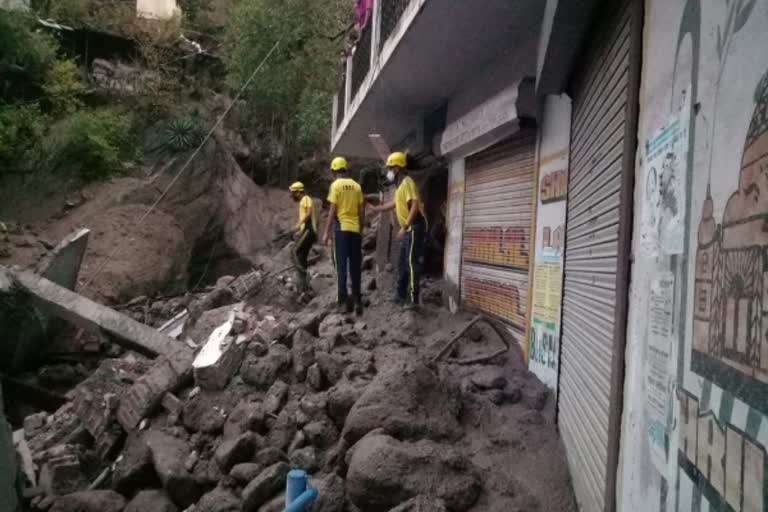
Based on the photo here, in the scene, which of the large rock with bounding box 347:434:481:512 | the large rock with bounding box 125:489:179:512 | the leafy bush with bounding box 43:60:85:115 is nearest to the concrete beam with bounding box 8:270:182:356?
the large rock with bounding box 125:489:179:512

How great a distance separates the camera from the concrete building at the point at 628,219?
126 cm

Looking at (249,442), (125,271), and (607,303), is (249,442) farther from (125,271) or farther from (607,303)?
(125,271)

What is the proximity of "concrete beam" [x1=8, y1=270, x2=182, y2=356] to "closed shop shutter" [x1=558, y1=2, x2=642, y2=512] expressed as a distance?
5.09 meters

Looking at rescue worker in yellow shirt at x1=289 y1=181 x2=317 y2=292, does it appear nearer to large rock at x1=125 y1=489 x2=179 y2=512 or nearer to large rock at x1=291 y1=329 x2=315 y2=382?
large rock at x1=291 y1=329 x2=315 y2=382

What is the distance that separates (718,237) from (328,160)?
19741mm

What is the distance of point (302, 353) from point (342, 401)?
1.17 meters

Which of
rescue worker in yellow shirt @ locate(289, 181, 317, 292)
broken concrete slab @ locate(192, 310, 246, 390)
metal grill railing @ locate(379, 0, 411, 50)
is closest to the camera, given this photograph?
broken concrete slab @ locate(192, 310, 246, 390)

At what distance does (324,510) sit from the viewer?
3.12m

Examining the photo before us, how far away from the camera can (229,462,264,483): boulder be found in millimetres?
3854

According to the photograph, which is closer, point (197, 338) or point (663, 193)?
point (663, 193)

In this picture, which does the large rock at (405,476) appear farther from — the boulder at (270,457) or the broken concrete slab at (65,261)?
the broken concrete slab at (65,261)

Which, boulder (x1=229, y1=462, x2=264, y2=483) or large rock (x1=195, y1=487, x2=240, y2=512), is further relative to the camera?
boulder (x1=229, y1=462, x2=264, y2=483)

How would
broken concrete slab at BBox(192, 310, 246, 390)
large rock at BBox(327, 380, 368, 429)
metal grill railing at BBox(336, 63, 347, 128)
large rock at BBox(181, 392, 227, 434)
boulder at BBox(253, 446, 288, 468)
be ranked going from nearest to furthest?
boulder at BBox(253, 446, 288, 468)
large rock at BBox(327, 380, 368, 429)
large rock at BBox(181, 392, 227, 434)
broken concrete slab at BBox(192, 310, 246, 390)
metal grill railing at BBox(336, 63, 347, 128)

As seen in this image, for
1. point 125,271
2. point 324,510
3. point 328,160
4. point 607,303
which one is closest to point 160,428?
point 324,510
